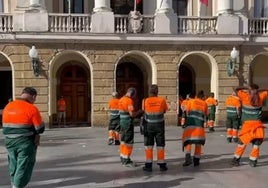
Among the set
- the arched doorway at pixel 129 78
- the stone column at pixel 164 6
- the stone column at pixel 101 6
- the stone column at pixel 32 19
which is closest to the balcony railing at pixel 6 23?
the stone column at pixel 32 19

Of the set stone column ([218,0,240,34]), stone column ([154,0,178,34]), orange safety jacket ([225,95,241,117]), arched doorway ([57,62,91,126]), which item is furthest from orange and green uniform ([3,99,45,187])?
arched doorway ([57,62,91,126])

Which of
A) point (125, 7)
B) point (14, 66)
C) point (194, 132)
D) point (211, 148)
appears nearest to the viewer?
point (194, 132)

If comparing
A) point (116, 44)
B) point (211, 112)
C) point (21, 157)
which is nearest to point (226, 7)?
point (116, 44)

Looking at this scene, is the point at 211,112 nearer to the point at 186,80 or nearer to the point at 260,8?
the point at 186,80

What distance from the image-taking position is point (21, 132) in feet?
24.1

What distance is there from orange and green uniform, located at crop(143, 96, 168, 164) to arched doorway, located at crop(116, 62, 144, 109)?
1520cm

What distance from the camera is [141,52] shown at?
72.3ft

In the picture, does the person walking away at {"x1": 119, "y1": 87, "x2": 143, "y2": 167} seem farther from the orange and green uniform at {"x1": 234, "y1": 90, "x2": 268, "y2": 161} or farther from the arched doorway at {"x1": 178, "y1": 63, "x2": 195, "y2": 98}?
the arched doorway at {"x1": 178, "y1": 63, "x2": 195, "y2": 98}

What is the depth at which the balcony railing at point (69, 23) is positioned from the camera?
70.1ft

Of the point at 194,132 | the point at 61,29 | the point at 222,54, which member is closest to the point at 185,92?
the point at 222,54

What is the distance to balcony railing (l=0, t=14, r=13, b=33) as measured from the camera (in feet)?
69.4

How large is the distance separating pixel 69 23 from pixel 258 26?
9453 mm

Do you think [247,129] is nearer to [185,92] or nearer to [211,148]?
[211,148]

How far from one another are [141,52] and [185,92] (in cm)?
520
